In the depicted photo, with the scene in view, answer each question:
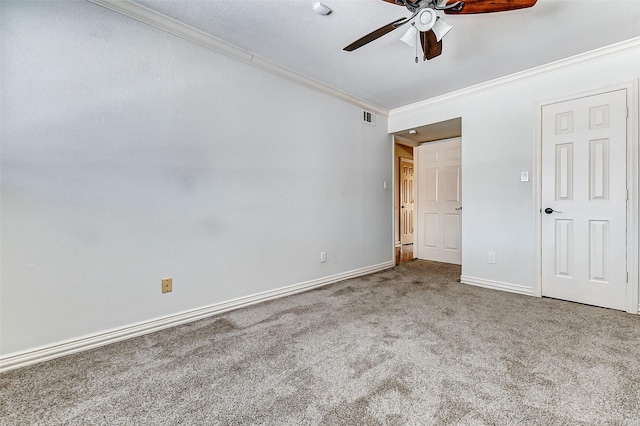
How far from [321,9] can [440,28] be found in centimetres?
81

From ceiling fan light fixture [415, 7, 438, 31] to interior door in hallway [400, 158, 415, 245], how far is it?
4.34 meters

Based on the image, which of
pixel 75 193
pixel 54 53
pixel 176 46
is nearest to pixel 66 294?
pixel 75 193

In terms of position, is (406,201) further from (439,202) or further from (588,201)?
(588,201)

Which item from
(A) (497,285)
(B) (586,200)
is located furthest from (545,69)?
(A) (497,285)

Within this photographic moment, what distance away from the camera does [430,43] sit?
1973 mm

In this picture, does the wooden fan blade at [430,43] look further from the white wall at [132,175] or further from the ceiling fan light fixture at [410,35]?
the white wall at [132,175]

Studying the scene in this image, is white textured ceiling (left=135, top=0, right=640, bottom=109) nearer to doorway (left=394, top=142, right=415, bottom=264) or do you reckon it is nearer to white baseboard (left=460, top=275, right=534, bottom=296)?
white baseboard (left=460, top=275, right=534, bottom=296)

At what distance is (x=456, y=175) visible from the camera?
14.7 feet

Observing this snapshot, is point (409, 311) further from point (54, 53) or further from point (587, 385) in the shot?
point (54, 53)

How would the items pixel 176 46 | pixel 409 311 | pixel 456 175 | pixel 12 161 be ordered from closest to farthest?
1. pixel 12 161
2. pixel 176 46
3. pixel 409 311
4. pixel 456 175

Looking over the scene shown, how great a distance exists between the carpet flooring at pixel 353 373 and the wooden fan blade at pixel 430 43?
2.01 metres

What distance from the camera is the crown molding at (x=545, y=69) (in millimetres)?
2453

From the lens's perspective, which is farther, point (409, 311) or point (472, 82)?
point (472, 82)

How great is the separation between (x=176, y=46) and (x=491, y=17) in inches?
93.6
